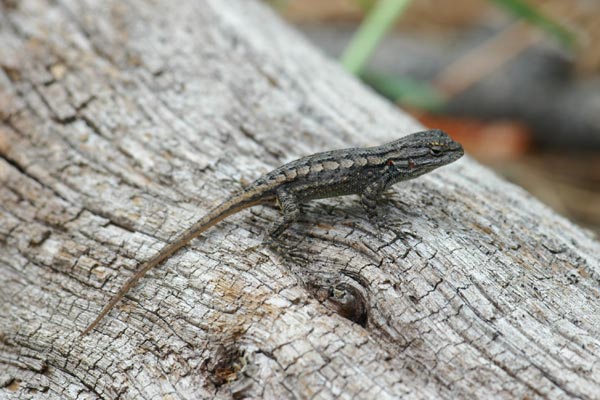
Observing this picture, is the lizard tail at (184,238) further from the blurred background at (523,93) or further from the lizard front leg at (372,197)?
the blurred background at (523,93)

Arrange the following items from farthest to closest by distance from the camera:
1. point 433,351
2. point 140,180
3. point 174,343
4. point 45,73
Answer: point 45,73, point 140,180, point 174,343, point 433,351

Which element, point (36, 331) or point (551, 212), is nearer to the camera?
point (36, 331)

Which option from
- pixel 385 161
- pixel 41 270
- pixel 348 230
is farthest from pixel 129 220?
pixel 385 161

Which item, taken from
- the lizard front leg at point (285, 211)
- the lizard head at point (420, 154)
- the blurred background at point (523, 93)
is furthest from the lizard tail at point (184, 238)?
the blurred background at point (523, 93)

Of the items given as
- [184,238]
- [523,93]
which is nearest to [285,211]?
[184,238]

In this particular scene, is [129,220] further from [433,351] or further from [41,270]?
[433,351]

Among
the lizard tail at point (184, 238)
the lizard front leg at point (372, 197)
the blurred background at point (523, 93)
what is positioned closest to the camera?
the lizard tail at point (184, 238)

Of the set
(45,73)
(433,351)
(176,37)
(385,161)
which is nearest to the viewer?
(433,351)

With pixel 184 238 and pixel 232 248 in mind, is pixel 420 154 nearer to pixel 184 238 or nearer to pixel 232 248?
pixel 232 248
